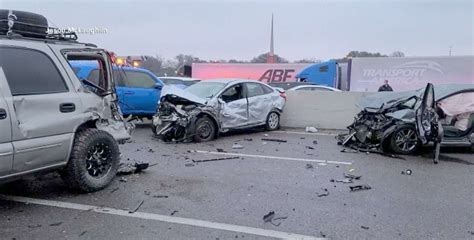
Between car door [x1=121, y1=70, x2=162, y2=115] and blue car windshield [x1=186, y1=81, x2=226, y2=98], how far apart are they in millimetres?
1742

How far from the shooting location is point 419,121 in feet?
25.4

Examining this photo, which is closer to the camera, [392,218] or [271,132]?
[392,218]

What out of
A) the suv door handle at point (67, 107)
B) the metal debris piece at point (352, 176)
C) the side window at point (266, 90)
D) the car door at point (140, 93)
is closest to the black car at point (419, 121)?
the metal debris piece at point (352, 176)

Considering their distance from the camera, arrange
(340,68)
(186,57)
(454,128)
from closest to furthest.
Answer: (454,128)
(340,68)
(186,57)

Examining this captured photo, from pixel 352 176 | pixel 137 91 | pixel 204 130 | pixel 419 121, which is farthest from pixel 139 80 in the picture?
pixel 419 121

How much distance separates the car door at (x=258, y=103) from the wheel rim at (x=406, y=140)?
3.95 metres

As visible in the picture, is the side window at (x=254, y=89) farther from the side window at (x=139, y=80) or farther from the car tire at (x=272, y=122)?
the side window at (x=139, y=80)

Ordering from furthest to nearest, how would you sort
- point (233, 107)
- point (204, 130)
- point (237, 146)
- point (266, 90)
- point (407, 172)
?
point (266, 90) → point (233, 107) → point (204, 130) → point (237, 146) → point (407, 172)

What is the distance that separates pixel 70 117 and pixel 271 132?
24.0 ft

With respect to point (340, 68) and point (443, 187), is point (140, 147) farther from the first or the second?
point (340, 68)

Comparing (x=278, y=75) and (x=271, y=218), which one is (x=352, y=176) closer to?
(x=271, y=218)

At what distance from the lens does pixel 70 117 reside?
491 cm

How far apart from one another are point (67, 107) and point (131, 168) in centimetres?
176

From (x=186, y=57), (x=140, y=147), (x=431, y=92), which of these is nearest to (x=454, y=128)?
(x=431, y=92)
